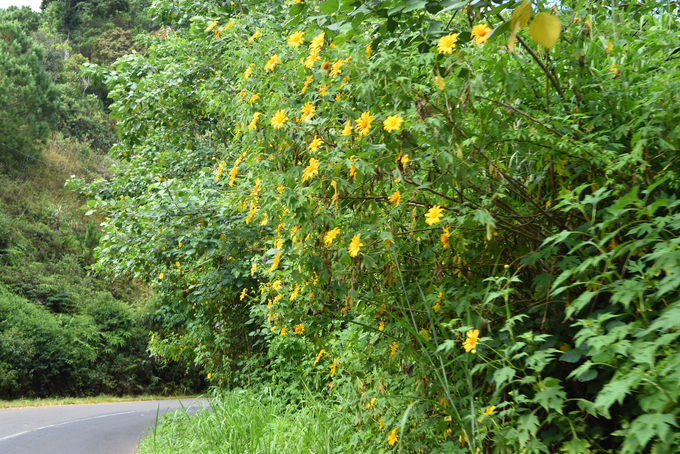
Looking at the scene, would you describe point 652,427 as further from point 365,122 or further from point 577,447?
point 365,122

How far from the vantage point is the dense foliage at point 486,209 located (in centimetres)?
158

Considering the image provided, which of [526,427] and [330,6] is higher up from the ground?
[330,6]

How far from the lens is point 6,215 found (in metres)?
18.6

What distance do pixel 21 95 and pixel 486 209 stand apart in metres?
22.1

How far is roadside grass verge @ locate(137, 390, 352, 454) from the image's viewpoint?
129 inches

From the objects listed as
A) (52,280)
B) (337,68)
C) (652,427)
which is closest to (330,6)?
(337,68)

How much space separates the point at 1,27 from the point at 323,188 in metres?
22.7

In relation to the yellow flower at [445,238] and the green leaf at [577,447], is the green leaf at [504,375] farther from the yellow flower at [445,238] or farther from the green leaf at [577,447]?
the yellow flower at [445,238]

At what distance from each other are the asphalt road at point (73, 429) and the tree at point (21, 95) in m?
13.1

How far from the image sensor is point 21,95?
19.4m

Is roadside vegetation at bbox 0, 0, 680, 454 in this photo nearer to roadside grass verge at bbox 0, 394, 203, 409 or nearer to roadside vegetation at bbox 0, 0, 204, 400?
roadside vegetation at bbox 0, 0, 204, 400

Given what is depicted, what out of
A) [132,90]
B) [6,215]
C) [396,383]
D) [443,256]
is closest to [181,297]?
[132,90]

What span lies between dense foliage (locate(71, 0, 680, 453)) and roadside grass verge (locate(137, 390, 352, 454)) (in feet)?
1.11

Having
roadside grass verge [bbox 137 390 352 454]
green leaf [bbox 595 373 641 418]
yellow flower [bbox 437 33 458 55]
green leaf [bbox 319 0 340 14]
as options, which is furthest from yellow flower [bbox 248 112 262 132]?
green leaf [bbox 595 373 641 418]
